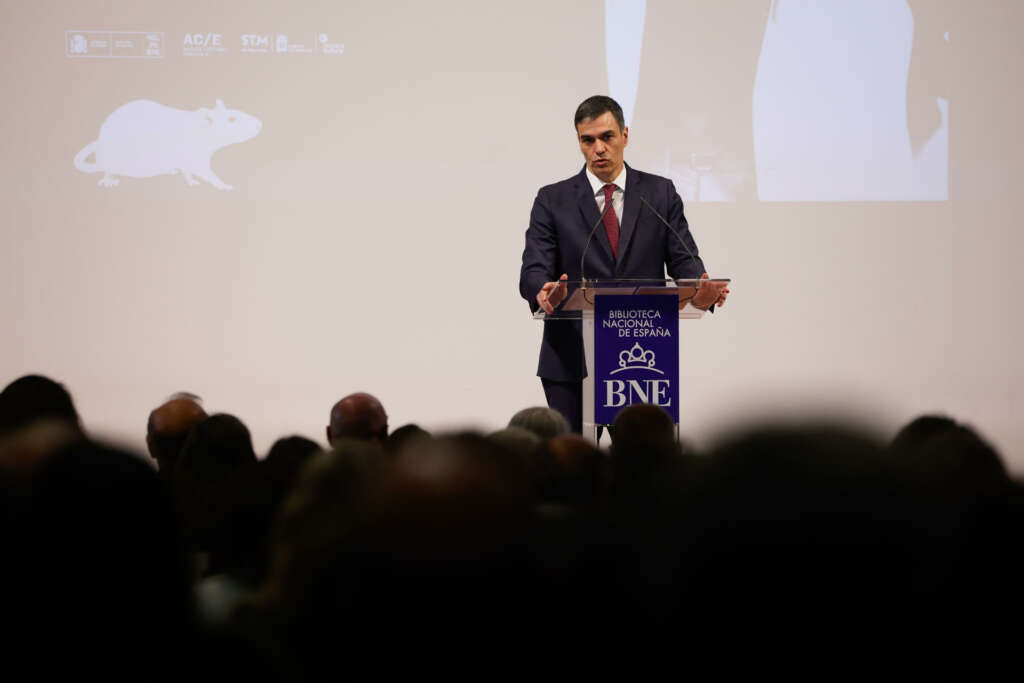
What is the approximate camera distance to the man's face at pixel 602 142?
3.35 meters

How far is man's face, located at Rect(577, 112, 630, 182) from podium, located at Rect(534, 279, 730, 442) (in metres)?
A: 0.59

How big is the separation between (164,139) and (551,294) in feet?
13.7

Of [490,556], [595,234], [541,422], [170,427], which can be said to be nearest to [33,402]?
[170,427]

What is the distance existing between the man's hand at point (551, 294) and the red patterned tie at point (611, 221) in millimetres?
456

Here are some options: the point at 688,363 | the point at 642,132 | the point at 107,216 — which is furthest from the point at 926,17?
the point at 107,216

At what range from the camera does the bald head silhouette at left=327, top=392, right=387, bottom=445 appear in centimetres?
242

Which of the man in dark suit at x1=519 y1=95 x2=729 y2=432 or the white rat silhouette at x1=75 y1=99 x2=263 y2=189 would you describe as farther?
the white rat silhouette at x1=75 y1=99 x2=263 y2=189

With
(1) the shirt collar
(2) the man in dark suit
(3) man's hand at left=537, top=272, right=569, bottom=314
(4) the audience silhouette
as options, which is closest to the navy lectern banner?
(3) man's hand at left=537, top=272, right=569, bottom=314

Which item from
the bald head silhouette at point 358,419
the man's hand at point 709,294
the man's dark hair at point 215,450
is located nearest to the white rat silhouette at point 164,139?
the man's hand at point 709,294

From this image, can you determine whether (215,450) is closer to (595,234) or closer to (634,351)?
(634,351)

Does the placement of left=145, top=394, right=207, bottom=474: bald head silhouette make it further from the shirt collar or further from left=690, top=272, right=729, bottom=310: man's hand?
the shirt collar

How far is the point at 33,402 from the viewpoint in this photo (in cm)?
→ 209

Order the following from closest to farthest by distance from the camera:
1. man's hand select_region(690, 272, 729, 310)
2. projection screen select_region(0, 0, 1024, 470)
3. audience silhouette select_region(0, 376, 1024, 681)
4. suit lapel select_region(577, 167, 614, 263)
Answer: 1. audience silhouette select_region(0, 376, 1024, 681)
2. man's hand select_region(690, 272, 729, 310)
3. suit lapel select_region(577, 167, 614, 263)
4. projection screen select_region(0, 0, 1024, 470)

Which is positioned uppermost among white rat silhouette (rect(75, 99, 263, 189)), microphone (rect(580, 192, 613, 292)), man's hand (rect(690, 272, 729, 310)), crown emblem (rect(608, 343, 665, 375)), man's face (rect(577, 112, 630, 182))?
white rat silhouette (rect(75, 99, 263, 189))
